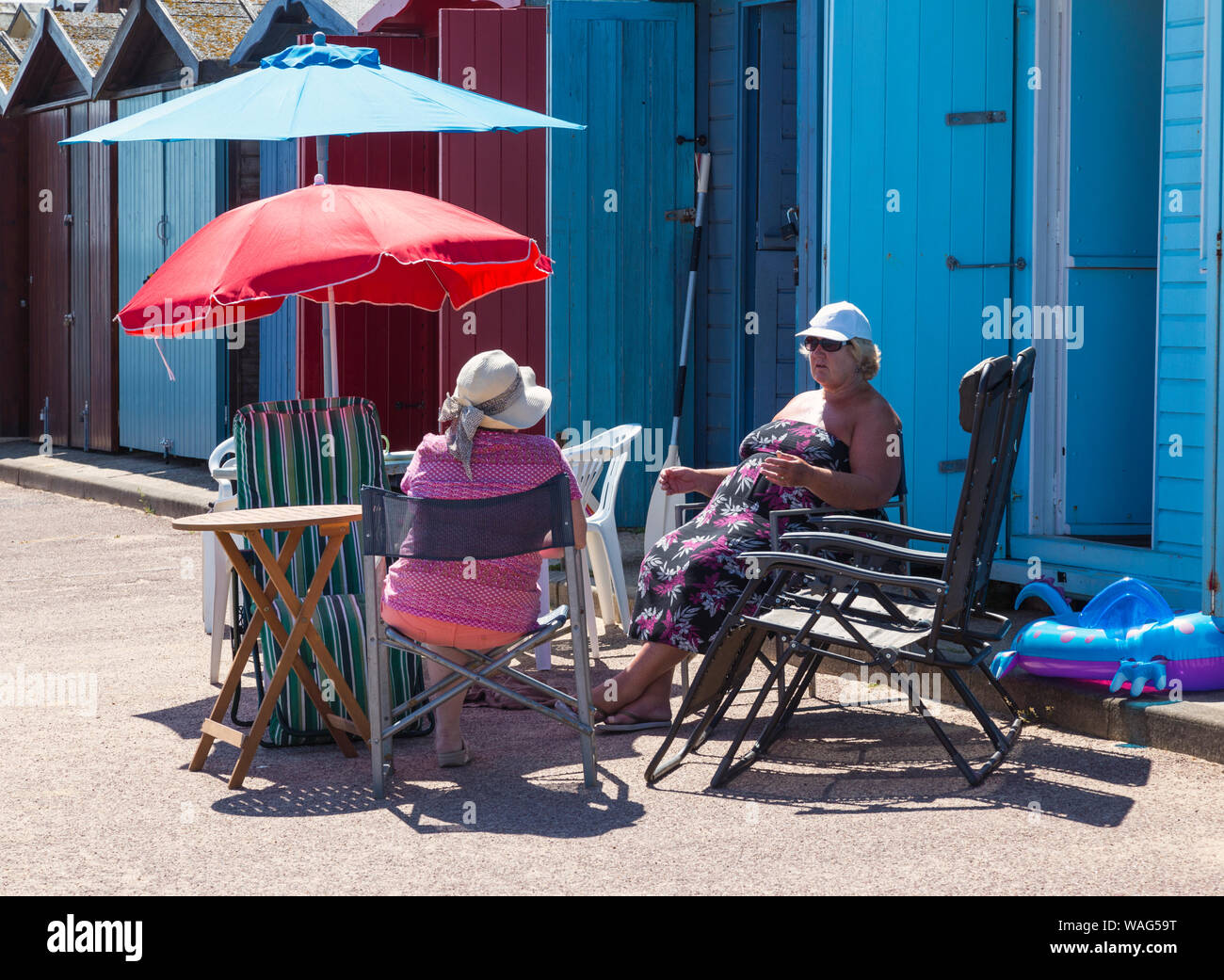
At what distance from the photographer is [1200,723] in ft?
15.0

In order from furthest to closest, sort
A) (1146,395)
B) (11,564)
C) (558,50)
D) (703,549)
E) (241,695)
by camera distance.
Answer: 1. (11,564)
2. (558,50)
3. (1146,395)
4. (241,695)
5. (703,549)

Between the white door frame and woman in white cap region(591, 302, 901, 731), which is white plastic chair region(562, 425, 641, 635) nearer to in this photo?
woman in white cap region(591, 302, 901, 731)

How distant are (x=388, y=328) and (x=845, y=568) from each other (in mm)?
5975

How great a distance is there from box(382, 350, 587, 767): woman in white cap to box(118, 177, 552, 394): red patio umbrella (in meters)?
0.55

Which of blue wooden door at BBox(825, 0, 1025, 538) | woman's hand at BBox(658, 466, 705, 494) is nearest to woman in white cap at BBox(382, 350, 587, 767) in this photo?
woman's hand at BBox(658, 466, 705, 494)

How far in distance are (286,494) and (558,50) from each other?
356 cm

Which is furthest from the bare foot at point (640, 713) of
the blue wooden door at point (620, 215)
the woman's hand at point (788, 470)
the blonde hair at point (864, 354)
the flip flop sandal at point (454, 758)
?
the blue wooden door at point (620, 215)

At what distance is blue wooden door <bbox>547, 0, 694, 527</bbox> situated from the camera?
7.97 metres

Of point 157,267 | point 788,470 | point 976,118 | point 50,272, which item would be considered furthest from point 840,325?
point 50,272

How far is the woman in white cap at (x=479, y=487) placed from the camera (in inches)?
178

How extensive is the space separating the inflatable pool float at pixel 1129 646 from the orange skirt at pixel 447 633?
166 centimetres

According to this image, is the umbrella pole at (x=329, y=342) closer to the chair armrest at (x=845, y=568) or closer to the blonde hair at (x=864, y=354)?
the blonde hair at (x=864, y=354)
